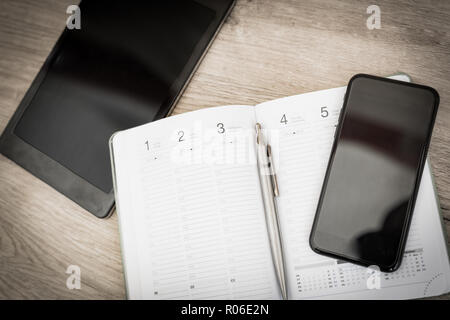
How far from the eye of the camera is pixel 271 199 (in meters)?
0.61

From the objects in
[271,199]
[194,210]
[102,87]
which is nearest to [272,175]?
[271,199]

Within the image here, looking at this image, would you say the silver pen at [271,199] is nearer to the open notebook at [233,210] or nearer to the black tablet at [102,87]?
the open notebook at [233,210]

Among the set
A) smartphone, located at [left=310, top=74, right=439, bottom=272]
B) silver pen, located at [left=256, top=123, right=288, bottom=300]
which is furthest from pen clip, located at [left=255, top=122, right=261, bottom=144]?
smartphone, located at [left=310, top=74, right=439, bottom=272]

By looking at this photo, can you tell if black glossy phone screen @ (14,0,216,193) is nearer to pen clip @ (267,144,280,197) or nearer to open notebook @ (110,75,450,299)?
open notebook @ (110,75,450,299)

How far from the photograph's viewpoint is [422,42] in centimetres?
65

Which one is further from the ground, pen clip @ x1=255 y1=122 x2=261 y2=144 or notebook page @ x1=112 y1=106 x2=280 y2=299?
pen clip @ x1=255 y1=122 x2=261 y2=144

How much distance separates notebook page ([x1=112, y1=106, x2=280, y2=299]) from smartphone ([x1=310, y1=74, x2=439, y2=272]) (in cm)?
11

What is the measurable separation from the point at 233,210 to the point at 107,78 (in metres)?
0.36

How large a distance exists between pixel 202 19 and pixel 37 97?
0.37m

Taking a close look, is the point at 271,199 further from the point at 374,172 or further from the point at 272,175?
the point at 374,172

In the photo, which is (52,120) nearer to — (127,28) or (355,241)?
(127,28)

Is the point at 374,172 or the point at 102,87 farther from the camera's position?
the point at 102,87

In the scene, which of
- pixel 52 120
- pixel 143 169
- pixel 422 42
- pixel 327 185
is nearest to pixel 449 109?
pixel 422 42

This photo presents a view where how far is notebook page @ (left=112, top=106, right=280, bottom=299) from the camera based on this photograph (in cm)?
60
